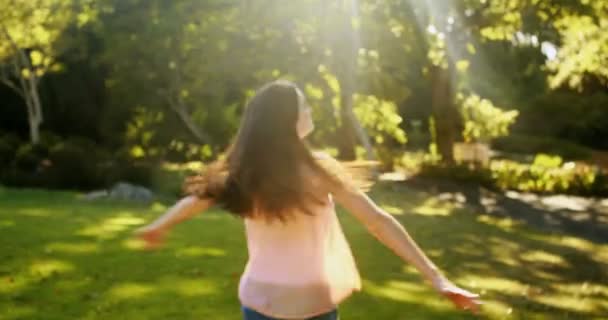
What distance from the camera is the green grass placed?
7535 mm

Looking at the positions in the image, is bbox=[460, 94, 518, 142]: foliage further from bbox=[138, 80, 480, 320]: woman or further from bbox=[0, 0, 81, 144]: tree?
bbox=[138, 80, 480, 320]: woman

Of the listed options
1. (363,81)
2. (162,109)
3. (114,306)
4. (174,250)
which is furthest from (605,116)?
(114,306)

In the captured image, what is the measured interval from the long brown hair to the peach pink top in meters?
0.07

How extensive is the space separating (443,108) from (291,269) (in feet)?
89.5

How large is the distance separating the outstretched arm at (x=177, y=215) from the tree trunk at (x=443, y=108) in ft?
86.9

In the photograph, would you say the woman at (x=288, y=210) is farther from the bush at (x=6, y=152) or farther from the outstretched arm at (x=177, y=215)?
the bush at (x=6, y=152)

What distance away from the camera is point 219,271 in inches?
364

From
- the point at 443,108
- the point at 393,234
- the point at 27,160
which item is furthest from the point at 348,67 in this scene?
the point at 393,234

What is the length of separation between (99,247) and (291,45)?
1551cm

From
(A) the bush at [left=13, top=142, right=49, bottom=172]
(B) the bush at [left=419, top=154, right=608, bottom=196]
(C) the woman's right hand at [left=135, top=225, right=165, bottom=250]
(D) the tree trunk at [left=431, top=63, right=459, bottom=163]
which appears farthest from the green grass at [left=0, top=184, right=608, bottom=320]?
(D) the tree trunk at [left=431, top=63, right=459, bottom=163]

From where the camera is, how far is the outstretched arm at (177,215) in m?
3.31

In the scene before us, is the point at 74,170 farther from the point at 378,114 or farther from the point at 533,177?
the point at 533,177

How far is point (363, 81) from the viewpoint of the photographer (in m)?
27.1

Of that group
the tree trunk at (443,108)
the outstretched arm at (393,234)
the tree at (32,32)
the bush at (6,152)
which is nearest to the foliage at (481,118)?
the tree trunk at (443,108)
